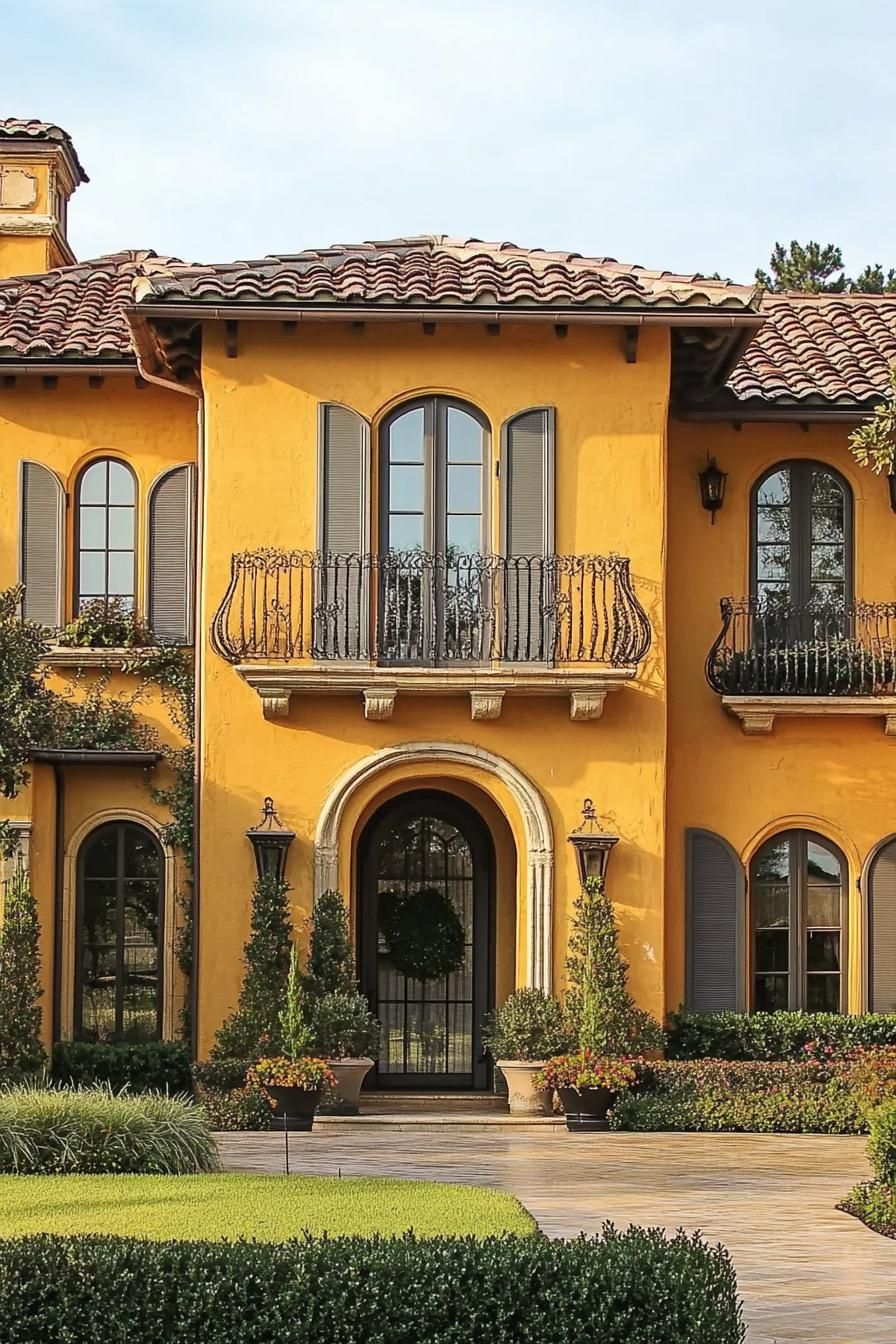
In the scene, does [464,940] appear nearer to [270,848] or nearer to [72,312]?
[270,848]

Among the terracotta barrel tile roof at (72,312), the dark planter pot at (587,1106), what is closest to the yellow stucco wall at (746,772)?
the dark planter pot at (587,1106)

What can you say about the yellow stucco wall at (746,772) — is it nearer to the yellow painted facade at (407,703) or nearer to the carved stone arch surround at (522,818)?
the yellow painted facade at (407,703)

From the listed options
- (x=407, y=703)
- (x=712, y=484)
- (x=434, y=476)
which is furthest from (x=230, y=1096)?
(x=712, y=484)

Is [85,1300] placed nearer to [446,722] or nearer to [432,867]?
[446,722]

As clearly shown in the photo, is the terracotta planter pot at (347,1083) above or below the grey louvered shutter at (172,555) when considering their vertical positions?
below

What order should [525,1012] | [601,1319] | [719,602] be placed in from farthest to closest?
[719,602] → [525,1012] → [601,1319]

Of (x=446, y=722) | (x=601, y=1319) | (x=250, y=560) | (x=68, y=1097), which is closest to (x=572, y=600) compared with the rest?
(x=446, y=722)

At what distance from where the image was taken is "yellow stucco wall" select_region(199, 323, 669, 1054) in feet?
63.2

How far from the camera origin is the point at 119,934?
66.6 feet

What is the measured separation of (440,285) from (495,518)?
228cm

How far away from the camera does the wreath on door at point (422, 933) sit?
2062cm

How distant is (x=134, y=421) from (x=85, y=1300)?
13668 millimetres

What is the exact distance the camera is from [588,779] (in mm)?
19406

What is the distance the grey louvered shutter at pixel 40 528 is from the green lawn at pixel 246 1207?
9.04m
